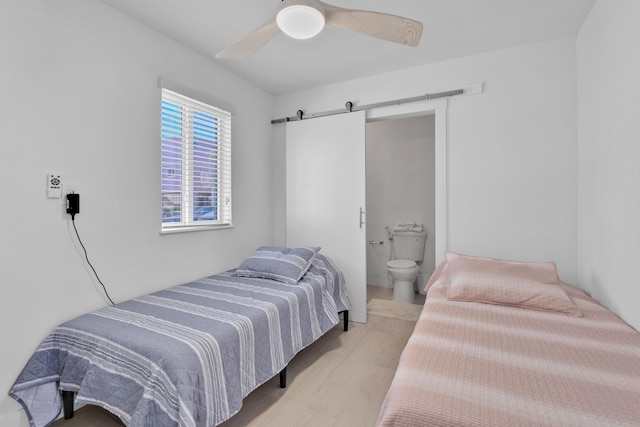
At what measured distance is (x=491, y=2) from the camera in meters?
1.98

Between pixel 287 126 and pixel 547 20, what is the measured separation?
7.95 feet

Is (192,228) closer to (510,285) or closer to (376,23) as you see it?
(376,23)

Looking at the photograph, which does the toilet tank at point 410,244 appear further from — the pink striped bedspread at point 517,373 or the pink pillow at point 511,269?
the pink striped bedspread at point 517,373

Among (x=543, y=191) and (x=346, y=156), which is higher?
(x=346, y=156)

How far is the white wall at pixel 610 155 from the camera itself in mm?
1552

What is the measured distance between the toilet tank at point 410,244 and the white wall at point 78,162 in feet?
8.75

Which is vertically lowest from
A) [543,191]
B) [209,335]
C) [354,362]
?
[354,362]

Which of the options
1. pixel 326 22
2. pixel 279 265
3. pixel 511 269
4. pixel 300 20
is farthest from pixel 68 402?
pixel 511 269

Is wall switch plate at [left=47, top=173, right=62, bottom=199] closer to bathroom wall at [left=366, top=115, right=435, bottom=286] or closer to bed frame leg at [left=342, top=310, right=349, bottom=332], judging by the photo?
bed frame leg at [left=342, top=310, right=349, bottom=332]

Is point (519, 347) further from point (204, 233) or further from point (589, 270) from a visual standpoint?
point (204, 233)

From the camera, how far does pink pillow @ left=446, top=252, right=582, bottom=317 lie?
1806 mm

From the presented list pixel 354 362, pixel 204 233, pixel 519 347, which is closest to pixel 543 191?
pixel 519 347

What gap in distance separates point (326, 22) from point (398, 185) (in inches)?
122

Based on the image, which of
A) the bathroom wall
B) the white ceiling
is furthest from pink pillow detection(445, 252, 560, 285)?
the bathroom wall
